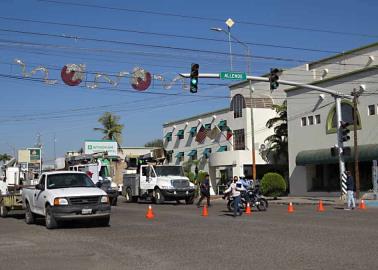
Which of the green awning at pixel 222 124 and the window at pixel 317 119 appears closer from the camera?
the window at pixel 317 119

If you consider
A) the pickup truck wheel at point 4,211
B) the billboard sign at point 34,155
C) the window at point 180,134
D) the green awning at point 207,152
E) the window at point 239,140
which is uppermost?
the window at point 180,134

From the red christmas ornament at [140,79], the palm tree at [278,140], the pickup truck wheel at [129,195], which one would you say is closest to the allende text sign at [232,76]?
the red christmas ornament at [140,79]

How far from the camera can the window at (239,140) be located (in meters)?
56.7

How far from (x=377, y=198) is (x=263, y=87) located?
26.7 meters

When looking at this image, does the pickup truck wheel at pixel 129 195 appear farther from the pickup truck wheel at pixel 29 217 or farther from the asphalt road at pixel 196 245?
the asphalt road at pixel 196 245

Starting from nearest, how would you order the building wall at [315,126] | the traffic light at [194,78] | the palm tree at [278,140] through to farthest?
the traffic light at [194,78], the building wall at [315,126], the palm tree at [278,140]

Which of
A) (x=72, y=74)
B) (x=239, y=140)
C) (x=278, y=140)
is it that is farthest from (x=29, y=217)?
(x=239, y=140)

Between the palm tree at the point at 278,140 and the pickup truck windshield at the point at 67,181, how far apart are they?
35.1 metres

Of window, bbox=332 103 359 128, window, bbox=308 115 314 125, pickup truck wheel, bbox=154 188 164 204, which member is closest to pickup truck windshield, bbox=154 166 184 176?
pickup truck wheel, bbox=154 188 164 204

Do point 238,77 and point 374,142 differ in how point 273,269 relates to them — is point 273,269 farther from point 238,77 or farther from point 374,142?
point 374,142

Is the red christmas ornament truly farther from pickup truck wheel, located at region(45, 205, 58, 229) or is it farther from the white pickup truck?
pickup truck wheel, located at region(45, 205, 58, 229)

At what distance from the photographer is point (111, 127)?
263 ft

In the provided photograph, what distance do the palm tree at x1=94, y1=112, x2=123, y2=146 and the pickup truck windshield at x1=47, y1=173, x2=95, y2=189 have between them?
6107cm

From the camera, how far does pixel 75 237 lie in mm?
15000
